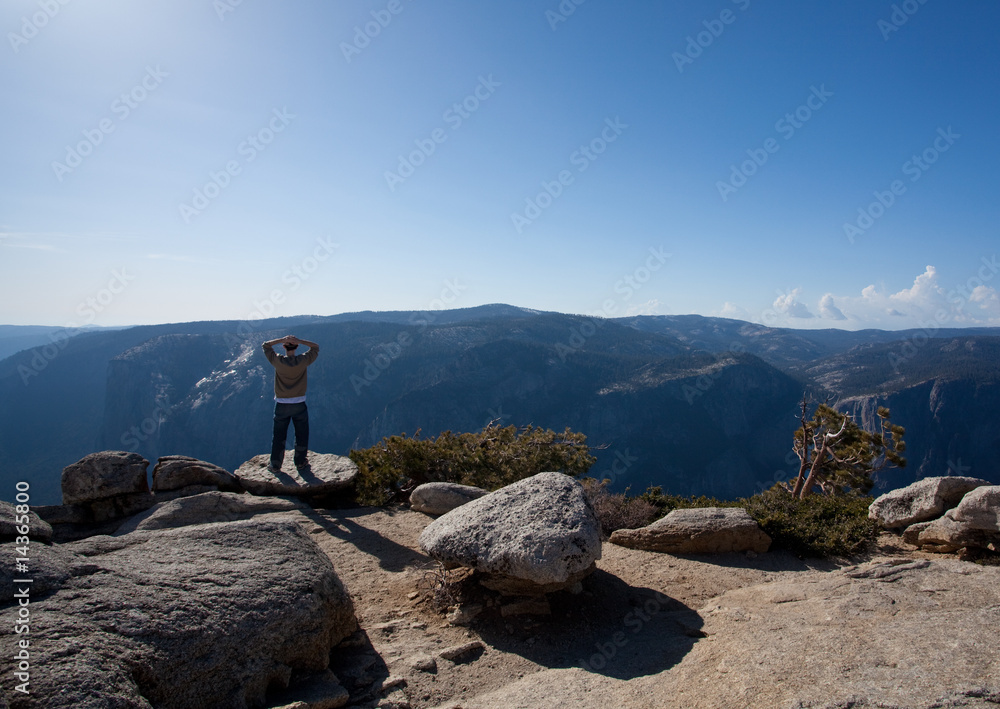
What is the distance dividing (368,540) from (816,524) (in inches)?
313

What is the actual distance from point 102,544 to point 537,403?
460 feet

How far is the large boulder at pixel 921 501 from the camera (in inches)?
333

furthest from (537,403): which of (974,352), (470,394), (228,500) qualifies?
(974,352)

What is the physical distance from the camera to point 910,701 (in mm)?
3309

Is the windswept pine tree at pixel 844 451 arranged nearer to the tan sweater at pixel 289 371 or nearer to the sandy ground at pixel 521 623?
the sandy ground at pixel 521 623

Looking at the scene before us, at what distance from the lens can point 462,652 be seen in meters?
5.39

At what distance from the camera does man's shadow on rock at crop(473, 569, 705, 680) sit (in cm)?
518

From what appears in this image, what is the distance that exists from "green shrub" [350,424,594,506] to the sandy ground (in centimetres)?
313

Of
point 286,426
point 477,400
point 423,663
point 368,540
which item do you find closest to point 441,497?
point 368,540

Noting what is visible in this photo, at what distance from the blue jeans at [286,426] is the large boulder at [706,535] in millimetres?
6997

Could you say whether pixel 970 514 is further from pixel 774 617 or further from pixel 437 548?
pixel 437 548

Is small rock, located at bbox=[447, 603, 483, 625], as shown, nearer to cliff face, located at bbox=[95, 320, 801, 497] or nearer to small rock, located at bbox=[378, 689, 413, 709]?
small rock, located at bbox=[378, 689, 413, 709]

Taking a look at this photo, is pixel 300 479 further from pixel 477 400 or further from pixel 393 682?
pixel 477 400

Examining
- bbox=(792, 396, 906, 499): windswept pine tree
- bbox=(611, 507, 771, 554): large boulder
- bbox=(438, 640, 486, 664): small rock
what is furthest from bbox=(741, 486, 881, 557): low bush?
bbox=(438, 640, 486, 664): small rock
